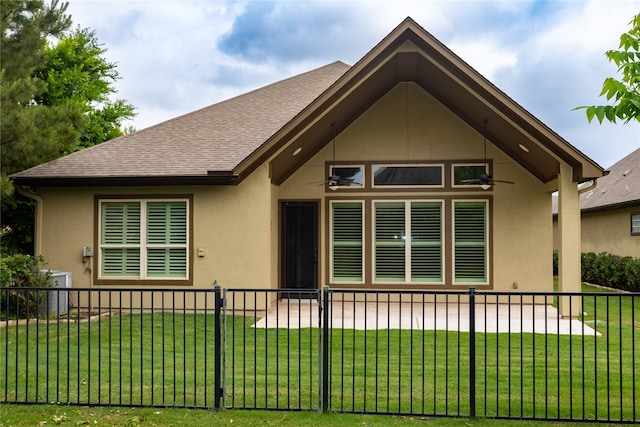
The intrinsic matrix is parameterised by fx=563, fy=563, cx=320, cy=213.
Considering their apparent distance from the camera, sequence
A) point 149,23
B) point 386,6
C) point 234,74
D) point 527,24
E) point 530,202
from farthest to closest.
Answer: point 234,74 → point 527,24 → point 149,23 → point 386,6 → point 530,202

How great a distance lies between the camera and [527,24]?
70.4 feet

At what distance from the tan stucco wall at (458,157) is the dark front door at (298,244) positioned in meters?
0.47

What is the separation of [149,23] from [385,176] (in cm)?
1066

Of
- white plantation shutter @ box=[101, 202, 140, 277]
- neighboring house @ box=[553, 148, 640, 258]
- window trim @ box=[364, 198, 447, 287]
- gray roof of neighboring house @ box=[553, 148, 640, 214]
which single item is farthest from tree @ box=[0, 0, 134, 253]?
gray roof of neighboring house @ box=[553, 148, 640, 214]

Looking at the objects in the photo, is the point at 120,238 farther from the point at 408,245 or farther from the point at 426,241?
the point at 426,241

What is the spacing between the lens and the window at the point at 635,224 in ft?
55.8

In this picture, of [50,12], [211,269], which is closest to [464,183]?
[211,269]

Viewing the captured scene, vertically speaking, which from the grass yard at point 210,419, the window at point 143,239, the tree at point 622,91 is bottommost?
the grass yard at point 210,419

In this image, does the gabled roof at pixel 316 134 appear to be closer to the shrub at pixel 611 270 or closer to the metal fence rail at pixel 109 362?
the metal fence rail at pixel 109 362

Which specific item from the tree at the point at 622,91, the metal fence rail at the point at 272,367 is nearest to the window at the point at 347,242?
the metal fence rail at the point at 272,367

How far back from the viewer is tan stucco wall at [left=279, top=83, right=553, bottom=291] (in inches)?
491

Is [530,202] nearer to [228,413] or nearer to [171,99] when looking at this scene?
[228,413]

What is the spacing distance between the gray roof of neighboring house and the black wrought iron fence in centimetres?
861

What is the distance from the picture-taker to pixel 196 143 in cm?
1282
